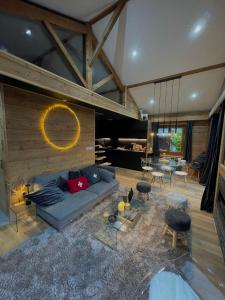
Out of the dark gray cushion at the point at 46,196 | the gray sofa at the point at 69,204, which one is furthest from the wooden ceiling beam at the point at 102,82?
the dark gray cushion at the point at 46,196

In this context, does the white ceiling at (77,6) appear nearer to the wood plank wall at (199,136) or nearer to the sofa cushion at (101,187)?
the sofa cushion at (101,187)

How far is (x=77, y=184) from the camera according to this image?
334cm

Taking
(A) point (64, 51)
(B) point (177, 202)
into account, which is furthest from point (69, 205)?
→ (A) point (64, 51)

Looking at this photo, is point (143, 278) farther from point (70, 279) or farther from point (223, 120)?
point (223, 120)

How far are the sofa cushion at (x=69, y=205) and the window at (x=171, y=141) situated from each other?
4.89 meters

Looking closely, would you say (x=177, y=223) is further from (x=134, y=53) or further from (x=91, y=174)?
(x=134, y=53)

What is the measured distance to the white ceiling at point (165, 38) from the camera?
117 inches

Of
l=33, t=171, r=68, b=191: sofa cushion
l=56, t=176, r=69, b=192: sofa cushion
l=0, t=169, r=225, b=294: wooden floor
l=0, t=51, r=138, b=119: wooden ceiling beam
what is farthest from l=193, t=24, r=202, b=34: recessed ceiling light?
l=33, t=171, r=68, b=191: sofa cushion

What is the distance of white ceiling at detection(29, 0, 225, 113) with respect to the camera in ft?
9.75

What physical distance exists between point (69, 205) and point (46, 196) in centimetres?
47

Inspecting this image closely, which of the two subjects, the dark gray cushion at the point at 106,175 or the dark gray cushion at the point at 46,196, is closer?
the dark gray cushion at the point at 46,196

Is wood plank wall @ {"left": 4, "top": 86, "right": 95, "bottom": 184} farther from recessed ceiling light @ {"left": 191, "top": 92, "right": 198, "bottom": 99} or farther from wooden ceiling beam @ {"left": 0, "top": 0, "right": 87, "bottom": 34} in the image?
recessed ceiling light @ {"left": 191, "top": 92, "right": 198, "bottom": 99}

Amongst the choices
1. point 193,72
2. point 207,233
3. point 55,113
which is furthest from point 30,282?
point 193,72

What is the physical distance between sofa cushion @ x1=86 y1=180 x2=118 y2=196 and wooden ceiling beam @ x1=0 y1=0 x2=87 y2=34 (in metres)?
3.73
